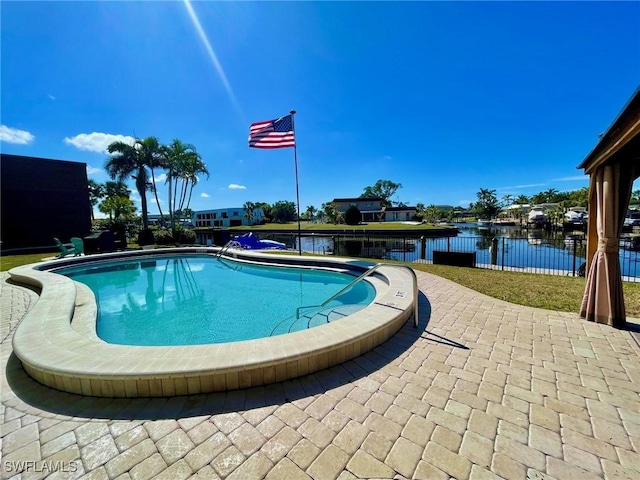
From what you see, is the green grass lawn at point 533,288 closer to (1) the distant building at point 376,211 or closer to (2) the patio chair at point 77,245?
(2) the patio chair at point 77,245

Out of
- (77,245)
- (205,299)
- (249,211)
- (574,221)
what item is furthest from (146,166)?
(574,221)

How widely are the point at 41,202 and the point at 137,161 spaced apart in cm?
639

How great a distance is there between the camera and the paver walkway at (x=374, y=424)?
5.30ft

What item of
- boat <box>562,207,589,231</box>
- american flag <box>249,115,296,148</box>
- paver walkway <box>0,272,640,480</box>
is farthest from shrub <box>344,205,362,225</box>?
paver walkway <box>0,272,640,480</box>

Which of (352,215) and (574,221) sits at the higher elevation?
(352,215)

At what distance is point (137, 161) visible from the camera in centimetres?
1900

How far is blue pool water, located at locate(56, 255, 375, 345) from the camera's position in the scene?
4730 mm

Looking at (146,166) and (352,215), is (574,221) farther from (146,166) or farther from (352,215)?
(146,166)

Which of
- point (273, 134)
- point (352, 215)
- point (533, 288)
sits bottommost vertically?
point (533, 288)

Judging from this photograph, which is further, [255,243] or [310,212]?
[310,212]

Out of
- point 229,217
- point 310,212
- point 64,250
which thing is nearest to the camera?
point 64,250

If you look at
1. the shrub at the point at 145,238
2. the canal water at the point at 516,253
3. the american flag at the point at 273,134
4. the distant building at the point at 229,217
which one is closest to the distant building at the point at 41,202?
the shrub at the point at 145,238

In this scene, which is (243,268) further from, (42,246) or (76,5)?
(42,246)

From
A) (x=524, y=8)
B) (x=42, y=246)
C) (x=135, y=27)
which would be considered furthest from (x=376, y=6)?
(x=42, y=246)
